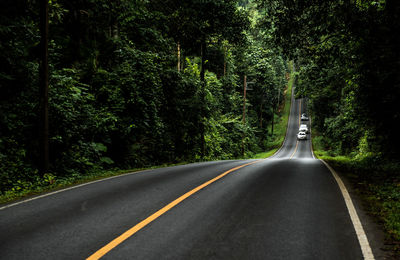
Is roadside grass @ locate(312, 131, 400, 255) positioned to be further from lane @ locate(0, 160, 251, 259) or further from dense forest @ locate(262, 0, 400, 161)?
lane @ locate(0, 160, 251, 259)

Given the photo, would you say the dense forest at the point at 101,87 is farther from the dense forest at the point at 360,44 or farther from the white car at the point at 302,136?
the white car at the point at 302,136

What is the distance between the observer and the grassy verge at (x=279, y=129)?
46078 millimetres

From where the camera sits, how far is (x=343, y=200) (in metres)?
5.94

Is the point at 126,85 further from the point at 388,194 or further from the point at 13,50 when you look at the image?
the point at 388,194

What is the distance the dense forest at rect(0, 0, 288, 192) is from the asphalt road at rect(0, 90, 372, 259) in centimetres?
380

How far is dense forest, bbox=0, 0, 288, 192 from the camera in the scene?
29.6ft

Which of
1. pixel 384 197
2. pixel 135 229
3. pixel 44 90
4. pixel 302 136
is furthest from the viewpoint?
pixel 302 136

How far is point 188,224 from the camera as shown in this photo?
4410mm

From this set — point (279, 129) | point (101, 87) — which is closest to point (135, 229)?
point (101, 87)

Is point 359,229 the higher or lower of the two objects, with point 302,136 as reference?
lower

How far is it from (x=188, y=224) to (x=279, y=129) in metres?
63.1

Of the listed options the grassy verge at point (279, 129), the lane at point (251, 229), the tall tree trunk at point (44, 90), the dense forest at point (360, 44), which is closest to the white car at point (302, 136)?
the grassy verge at point (279, 129)

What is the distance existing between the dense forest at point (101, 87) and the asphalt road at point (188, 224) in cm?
380

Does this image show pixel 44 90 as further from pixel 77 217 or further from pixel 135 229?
pixel 135 229
